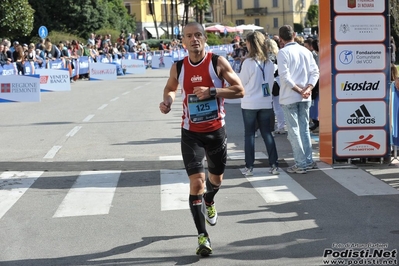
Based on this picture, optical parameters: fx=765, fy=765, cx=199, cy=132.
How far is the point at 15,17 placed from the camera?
40.8m

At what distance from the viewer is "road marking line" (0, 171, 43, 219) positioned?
8969 millimetres

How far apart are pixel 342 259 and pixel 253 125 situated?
4.44 meters

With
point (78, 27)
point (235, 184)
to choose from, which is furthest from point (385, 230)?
point (78, 27)

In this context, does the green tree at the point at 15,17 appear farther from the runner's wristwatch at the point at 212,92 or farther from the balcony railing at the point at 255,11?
the balcony railing at the point at 255,11

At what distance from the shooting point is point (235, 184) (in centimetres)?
980

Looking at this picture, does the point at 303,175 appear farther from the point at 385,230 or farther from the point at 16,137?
the point at 16,137

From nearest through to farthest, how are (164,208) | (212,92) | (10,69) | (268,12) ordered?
(212,92)
(164,208)
(10,69)
(268,12)

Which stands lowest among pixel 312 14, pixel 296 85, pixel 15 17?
pixel 296 85

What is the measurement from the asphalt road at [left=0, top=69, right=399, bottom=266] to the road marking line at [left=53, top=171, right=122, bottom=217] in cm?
1

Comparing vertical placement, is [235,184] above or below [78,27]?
below

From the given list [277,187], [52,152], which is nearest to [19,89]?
[52,152]

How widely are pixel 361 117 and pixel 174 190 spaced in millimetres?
3235

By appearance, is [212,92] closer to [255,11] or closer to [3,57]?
[3,57]

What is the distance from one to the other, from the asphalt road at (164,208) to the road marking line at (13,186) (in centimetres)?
1
